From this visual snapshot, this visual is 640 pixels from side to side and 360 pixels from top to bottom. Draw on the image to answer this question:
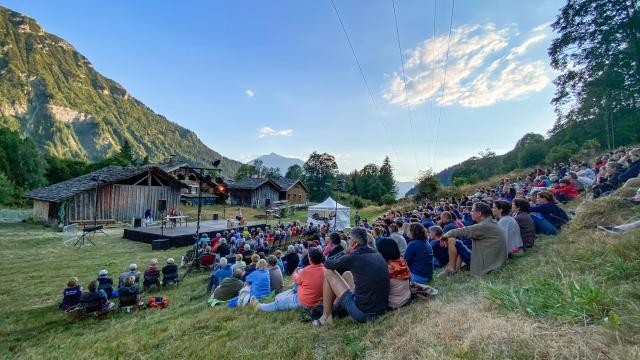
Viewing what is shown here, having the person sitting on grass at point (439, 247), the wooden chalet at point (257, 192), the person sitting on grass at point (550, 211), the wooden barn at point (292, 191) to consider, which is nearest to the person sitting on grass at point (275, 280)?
the person sitting on grass at point (439, 247)

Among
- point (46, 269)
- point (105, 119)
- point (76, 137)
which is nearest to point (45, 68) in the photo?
point (105, 119)

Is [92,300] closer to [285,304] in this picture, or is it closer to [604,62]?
[285,304]

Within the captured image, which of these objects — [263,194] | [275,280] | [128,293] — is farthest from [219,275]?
[263,194]

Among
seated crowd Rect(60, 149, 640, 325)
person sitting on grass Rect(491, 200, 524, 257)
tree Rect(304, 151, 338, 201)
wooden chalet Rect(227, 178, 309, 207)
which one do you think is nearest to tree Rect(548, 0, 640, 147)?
seated crowd Rect(60, 149, 640, 325)

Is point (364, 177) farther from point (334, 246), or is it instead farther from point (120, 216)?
point (334, 246)

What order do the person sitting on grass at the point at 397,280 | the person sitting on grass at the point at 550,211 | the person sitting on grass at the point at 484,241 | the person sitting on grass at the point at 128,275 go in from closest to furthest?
the person sitting on grass at the point at 397,280 → the person sitting on grass at the point at 484,241 → the person sitting on grass at the point at 550,211 → the person sitting on grass at the point at 128,275

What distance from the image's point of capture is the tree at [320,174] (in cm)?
6819

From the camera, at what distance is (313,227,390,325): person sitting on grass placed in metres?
3.85

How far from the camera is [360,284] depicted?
3924mm

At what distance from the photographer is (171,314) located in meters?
6.38

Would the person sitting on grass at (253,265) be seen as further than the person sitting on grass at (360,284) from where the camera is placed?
Yes

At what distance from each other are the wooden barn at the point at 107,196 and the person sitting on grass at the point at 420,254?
2478 cm

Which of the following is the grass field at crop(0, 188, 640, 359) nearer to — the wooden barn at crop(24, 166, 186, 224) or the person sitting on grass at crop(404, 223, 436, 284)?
the person sitting on grass at crop(404, 223, 436, 284)

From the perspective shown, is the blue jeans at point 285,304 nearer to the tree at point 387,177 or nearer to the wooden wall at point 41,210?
the wooden wall at point 41,210
